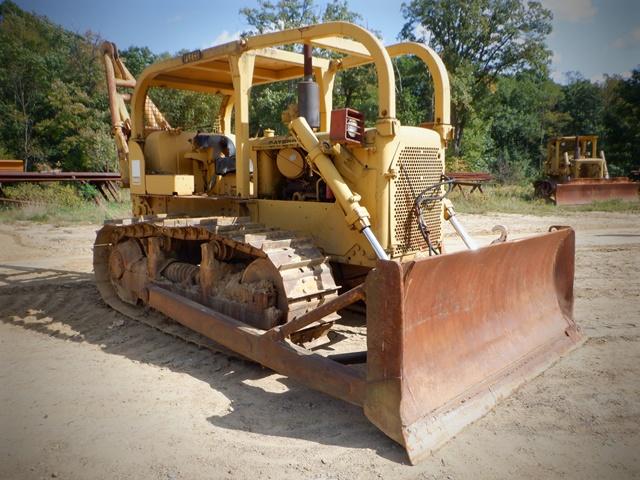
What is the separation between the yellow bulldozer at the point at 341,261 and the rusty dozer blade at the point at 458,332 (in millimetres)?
11

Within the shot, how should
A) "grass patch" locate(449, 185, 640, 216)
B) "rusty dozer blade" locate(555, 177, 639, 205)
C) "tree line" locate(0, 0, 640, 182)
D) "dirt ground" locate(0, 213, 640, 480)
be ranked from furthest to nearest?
1. "tree line" locate(0, 0, 640, 182)
2. "rusty dozer blade" locate(555, 177, 639, 205)
3. "grass patch" locate(449, 185, 640, 216)
4. "dirt ground" locate(0, 213, 640, 480)

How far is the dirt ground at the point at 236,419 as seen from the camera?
2725mm

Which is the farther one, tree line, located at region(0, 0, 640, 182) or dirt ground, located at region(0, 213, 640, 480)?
tree line, located at region(0, 0, 640, 182)

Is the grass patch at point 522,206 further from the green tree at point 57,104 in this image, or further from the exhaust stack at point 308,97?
the green tree at point 57,104

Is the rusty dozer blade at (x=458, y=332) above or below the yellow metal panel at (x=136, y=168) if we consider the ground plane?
below

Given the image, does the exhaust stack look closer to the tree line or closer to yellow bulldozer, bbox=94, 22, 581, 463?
yellow bulldozer, bbox=94, 22, 581, 463

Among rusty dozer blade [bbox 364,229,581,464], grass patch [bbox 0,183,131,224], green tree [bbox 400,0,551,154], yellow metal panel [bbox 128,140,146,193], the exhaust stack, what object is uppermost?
green tree [bbox 400,0,551,154]

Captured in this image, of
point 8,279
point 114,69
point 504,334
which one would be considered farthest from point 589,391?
point 8,279

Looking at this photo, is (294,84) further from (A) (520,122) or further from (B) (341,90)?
(A) (520,122)

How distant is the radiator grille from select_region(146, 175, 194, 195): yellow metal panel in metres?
2.52

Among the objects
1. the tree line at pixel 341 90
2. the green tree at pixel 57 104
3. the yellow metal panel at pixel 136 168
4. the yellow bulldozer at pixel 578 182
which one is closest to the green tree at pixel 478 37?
the tree line at pixel 341 90

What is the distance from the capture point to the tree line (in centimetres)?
2466

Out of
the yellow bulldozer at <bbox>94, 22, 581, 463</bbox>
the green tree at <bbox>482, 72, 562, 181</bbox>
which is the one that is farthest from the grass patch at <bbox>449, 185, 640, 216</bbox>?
the green tree at <bbox>482, 72, 562, 181</bbox>

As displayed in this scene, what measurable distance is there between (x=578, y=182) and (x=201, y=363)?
1845cm
